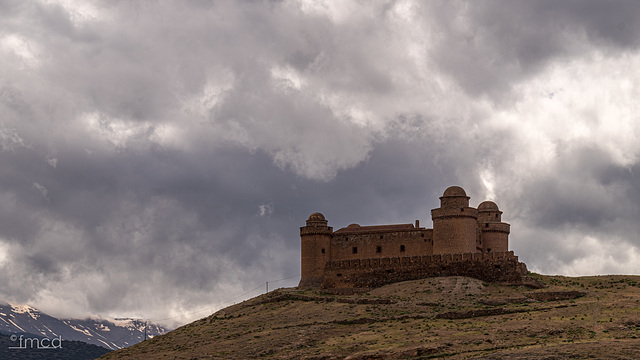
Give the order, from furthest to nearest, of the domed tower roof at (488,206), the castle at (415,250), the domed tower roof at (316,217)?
the domed tower roof at (488,206) → the domed tower roof at (316,217) → the castle at (415,250)

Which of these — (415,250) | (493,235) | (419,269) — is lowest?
(419,269)

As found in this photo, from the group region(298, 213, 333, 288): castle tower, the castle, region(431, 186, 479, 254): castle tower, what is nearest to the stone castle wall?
the castle

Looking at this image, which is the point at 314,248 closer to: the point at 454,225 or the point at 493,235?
the point at 454,225

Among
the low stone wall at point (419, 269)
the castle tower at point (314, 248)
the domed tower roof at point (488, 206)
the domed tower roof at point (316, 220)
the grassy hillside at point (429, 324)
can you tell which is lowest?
the grassy hillside at point (429, 324)

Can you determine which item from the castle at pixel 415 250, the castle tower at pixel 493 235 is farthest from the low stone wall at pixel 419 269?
the castle tower at pixel 493 235

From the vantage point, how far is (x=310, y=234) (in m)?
88.6

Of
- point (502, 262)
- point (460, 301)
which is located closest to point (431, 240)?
point (502, 262)

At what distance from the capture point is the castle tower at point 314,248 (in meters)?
87.4

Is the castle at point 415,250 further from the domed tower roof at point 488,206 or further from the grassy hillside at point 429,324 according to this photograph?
the grassy hillside at point 429,324

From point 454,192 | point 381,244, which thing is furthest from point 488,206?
point 381,244

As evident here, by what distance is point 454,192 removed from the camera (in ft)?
272

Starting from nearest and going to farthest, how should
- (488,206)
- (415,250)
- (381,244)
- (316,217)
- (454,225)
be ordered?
(454,225)
(415,250)
(381,244)
(316,217)
(488,206)

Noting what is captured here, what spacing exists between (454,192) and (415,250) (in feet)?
24.8

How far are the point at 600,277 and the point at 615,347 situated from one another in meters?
31.0
